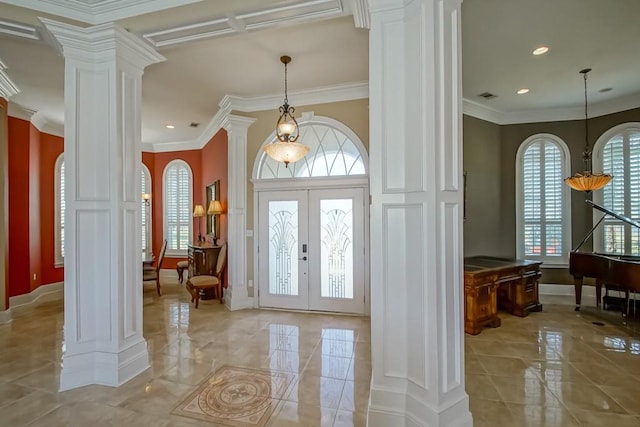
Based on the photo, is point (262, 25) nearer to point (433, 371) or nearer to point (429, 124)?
point (429, 124)

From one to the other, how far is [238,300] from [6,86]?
447cm

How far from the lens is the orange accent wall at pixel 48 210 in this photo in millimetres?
5910

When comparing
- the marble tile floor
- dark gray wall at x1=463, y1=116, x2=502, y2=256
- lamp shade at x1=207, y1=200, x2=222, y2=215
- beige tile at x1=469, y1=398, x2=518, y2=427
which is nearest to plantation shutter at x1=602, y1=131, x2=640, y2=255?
the marble tile floor

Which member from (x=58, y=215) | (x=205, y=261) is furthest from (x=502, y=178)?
(x=58, y=215)

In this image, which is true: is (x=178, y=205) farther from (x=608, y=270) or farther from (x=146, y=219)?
(x=608, y=270)

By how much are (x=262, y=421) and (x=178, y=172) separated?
707cm

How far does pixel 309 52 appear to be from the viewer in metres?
3.78

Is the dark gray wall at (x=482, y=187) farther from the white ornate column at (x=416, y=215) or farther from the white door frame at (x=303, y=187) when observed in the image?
the white ornate column at (x=416, y=215)

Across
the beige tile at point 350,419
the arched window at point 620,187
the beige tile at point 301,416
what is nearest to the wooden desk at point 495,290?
the arched window at point 620,187

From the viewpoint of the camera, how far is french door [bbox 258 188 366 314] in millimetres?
4980

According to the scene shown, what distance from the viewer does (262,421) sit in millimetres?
2357

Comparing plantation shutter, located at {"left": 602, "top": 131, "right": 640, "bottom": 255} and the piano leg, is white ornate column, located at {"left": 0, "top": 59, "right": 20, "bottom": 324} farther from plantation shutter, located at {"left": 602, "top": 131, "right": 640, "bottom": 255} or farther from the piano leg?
plantation shutter, located at {"left": 602, "top": 131, "right": 640, "bottom": 255}

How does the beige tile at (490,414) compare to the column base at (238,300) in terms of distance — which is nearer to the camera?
the beige tile at (490,414)

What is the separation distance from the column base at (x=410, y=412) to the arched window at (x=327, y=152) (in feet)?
10.7
